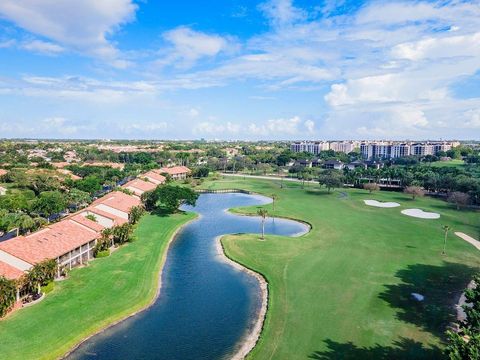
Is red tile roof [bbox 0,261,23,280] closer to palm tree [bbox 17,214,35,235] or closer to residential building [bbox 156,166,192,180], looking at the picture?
palm tree [bbox 17,214,35,235]

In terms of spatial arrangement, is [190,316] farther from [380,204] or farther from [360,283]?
[380,204]

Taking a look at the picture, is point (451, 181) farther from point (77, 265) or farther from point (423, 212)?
point (77, 265)

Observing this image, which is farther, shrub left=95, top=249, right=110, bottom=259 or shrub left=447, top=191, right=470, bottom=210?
shrub left=447, top=191, right=470, bottom=210

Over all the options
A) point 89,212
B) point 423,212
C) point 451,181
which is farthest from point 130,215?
point 451,181

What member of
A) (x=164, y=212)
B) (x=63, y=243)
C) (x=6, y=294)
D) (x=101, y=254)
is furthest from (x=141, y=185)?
(x=6, y=294)

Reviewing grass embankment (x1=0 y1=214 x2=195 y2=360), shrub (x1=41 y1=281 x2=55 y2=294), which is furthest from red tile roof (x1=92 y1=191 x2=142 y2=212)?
shrub (x1=41 y1=281 x2=55 y2=294)

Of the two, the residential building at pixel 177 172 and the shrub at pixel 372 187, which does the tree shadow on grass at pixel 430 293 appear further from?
the residential building at pixel 177 172
